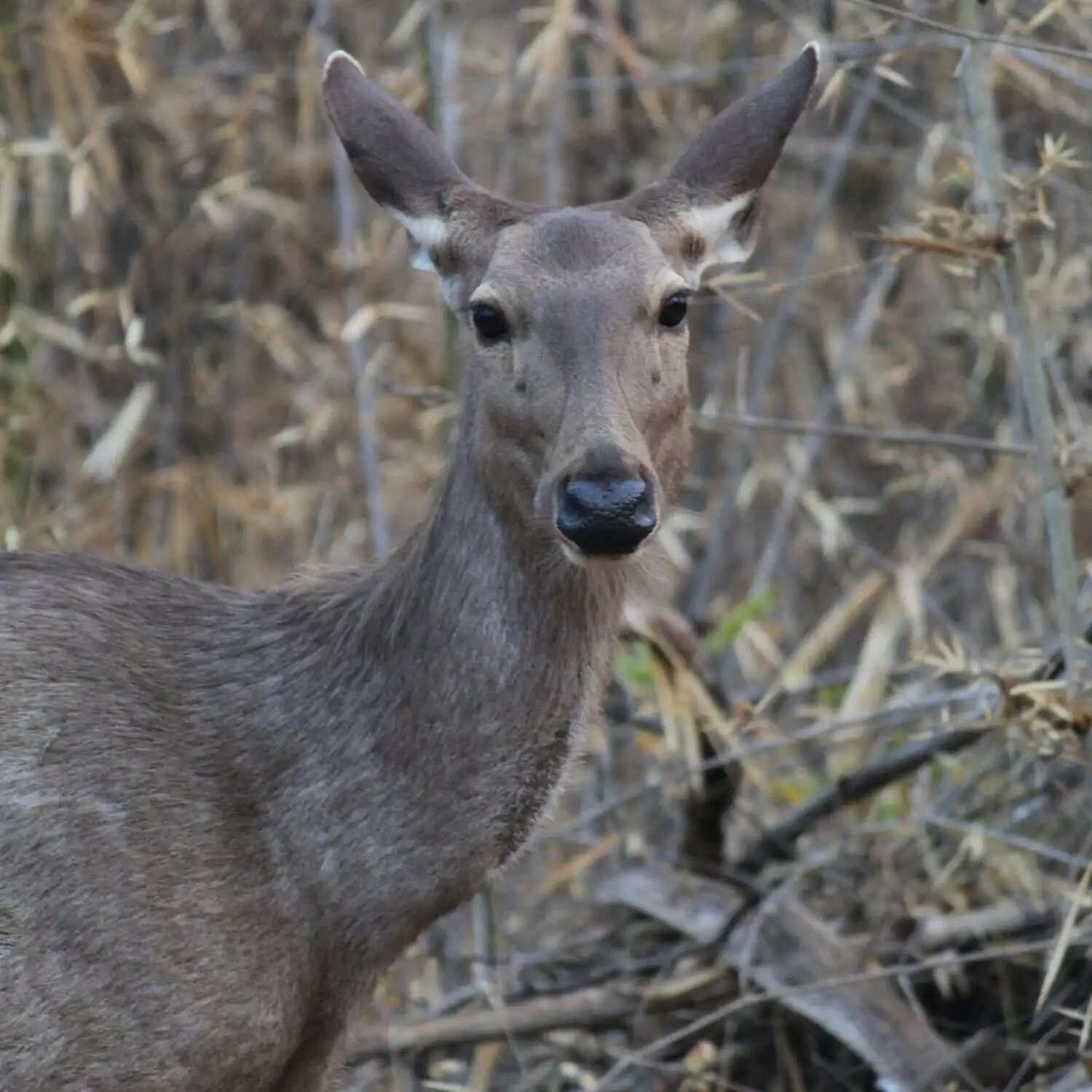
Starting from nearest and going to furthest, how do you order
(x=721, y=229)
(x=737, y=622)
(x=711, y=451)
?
(x=721, y=229) → (x=737, y=622) → (x=711, y=451)

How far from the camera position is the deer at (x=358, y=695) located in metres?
4.00

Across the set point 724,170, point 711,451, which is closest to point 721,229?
point 724,170

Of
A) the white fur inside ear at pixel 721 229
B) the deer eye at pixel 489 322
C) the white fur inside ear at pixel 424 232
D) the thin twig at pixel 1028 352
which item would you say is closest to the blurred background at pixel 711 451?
the thin twig at pixel 1028 352

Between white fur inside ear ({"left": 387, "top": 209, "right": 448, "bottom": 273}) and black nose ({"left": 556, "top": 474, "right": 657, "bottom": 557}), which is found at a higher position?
white fur inside ear ({"left": 387, "top": 209, "right": 448, "bottom": 273})

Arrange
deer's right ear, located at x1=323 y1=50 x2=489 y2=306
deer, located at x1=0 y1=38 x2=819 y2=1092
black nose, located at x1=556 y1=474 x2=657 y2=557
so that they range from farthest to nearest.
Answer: deer's right ear, located at x1=323 y1=50 x2=489 y2=306 < deer, located at x1=0 y1=38 x2=819 y2=1092 < black nose, located at x1=556 y1=474 x2=657 y2=557

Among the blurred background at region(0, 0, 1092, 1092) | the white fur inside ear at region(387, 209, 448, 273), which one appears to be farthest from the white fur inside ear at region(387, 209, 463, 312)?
the blurred background at region(0, 0, 1092, 1092)

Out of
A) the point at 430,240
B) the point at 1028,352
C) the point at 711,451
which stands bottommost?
the point at 711,451

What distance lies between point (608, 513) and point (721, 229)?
1.01 m

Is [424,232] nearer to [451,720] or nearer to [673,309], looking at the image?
[673,309]

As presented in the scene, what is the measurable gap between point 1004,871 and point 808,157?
3530 mm

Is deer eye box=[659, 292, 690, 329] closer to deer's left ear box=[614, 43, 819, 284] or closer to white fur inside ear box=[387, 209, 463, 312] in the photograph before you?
deer's left ear box=[614, 43, 819, 284]

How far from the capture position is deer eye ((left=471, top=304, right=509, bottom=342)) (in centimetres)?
428

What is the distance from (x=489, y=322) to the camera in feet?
14.1

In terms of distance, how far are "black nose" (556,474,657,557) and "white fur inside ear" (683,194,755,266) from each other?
33.6 inches
